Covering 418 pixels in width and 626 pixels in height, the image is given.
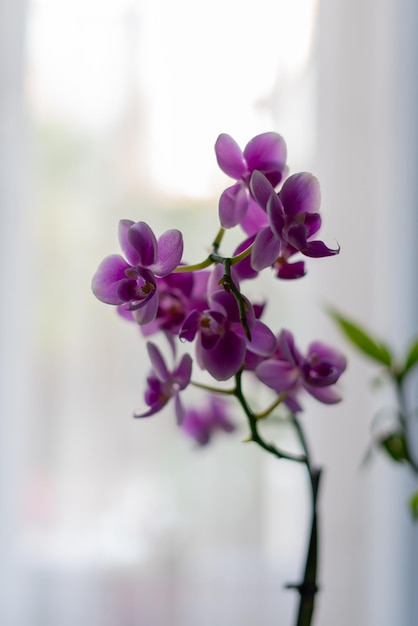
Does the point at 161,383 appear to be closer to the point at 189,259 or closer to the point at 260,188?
the point at 260,188

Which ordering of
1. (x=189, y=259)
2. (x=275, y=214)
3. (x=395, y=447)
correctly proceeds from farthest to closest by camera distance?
1. (x=189, y=259)
2. (x=395, y=447)
3. (x=275, y=214)

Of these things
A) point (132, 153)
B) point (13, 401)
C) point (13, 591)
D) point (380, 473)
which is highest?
point (132, 153)

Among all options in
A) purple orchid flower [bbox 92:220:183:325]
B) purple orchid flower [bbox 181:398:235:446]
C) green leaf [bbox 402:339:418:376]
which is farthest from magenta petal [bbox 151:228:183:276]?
green leaf [bbox 402:339:418:376]

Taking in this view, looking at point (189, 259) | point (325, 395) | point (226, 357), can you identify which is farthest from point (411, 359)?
point (189, 259)

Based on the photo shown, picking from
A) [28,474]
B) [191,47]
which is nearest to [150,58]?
[191,47]

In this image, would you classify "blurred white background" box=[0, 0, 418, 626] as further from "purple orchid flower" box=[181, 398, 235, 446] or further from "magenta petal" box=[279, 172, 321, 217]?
"magenta petal" box=[279, 172, 321, 217]

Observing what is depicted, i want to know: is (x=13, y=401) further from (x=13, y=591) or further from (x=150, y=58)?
(x=150, y=58)

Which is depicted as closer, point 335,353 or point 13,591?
point 335,353
